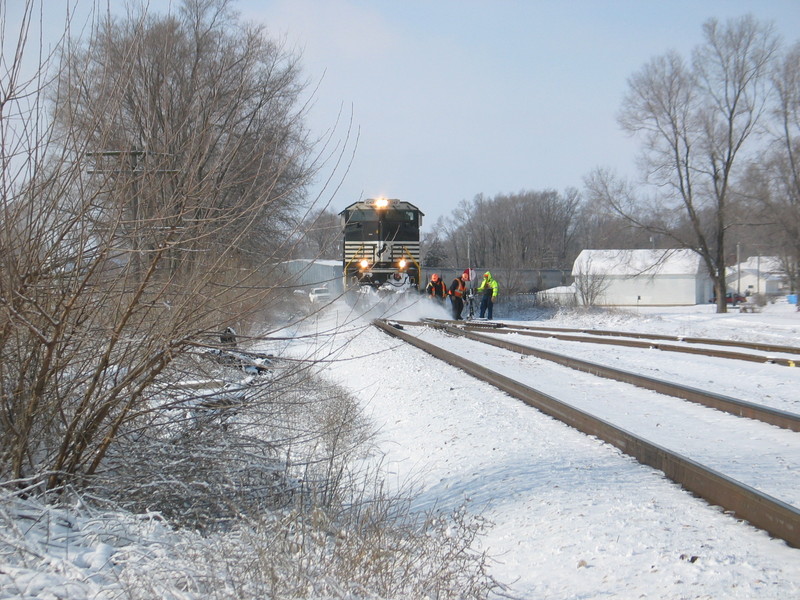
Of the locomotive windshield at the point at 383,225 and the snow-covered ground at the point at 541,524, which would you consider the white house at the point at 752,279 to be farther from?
the snow-covered ground at the point at 541,524

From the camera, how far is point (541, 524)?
4844mm

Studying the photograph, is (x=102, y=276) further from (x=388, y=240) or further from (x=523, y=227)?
(x=523, y=227)

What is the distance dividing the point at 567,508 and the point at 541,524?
0.30 metres

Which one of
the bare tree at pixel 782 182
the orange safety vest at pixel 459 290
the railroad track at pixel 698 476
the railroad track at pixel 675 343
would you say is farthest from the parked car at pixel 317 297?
the bare tree at pixel 782 182

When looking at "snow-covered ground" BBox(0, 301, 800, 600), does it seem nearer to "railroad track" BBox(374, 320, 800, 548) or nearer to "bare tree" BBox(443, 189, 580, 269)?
"railroad track" BBox(374, 320, 800, 548)

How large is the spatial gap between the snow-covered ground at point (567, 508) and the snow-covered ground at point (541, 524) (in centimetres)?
1

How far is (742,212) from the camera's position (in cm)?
3528

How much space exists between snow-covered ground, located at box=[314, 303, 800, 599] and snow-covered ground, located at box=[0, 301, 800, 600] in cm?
1

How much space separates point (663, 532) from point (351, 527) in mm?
2000

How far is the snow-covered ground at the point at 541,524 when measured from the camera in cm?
361

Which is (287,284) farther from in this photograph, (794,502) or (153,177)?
(794,502)

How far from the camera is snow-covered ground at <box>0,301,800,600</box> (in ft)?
11.9

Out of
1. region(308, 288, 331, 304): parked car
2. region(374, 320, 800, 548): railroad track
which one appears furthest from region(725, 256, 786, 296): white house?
region(374, 320, 800, 548): railroad track

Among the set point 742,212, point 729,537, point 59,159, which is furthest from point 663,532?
point 742,212
